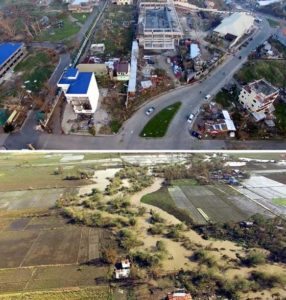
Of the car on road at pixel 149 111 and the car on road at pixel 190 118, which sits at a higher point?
the car on road at pixel 149 111

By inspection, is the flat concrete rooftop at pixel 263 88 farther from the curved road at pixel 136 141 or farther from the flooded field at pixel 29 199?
the flooded field at pixel 29 199

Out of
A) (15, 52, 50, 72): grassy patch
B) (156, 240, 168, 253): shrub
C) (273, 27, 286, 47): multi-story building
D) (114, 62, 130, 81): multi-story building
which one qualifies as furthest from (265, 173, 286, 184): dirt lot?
(15, 52, 50, 72): grassy patch

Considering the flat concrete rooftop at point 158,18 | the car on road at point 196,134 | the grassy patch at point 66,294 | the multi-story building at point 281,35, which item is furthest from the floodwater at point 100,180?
the multi-story building at point 281,35

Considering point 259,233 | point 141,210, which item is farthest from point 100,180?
point 259,233

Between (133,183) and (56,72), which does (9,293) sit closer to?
(133,183)

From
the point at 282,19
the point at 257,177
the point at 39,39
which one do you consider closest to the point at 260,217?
the point at 257,177

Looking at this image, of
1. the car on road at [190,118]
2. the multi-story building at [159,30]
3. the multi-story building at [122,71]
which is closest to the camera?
the car on road at [190,118]
